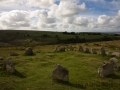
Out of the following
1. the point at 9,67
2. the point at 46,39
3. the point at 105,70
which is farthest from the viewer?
the point at 46,39

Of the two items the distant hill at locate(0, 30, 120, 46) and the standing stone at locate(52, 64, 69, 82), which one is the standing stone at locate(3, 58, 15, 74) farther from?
the distant hill at locate(0, 30, 120, 46)

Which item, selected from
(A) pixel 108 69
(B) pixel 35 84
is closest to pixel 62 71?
(B) pixel 35 84

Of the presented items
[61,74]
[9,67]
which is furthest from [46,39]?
[61,74]

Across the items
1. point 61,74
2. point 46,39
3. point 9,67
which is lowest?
point 61,74

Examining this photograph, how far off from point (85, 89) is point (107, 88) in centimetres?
266

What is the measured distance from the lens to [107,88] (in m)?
18.8

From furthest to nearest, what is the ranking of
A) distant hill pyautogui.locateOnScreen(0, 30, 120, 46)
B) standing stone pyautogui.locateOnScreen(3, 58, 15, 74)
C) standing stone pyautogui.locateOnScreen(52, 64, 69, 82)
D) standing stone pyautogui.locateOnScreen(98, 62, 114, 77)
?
distant hill pyautogui.locateOnScreen(0, 30, 120, 46), standing stone pyautogui.locateOnScreen(3, 58, 15, 74), standing stone pyautogui.locateOnScreen(98, 62, 114, 77), standing stone pyautogui.locateOnScreen(52, 64, 69, 82)

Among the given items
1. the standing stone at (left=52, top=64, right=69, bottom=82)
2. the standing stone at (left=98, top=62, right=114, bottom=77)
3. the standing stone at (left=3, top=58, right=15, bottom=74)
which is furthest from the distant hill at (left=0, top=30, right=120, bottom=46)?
the standing stone at (left=52, top=64, right=69, bottom=82)

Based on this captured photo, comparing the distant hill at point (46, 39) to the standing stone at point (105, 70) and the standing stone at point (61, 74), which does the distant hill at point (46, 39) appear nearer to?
the standing stone at point (105, 70)

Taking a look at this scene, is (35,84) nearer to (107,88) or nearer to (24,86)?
(24,86)

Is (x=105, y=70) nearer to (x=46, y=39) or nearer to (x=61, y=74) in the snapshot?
(x=61, y=74)

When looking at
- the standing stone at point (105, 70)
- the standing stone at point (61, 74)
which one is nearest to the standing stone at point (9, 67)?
the standing stone at point (61, 74)

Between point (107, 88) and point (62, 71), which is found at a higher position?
point (62, 71)

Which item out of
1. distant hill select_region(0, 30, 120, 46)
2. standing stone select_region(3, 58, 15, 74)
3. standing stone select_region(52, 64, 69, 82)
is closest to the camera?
standing stone select_region(52, 64, 69, 82)
